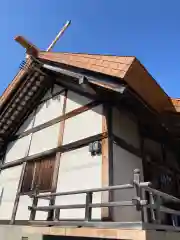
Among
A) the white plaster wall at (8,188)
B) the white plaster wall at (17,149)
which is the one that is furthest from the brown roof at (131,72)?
the white plaster wall at (8,188)

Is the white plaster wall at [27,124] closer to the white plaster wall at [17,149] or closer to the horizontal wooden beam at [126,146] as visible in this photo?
the white plaster wall at [17,149]

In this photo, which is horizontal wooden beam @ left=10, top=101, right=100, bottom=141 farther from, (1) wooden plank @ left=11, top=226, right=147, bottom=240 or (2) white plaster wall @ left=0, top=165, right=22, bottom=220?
(1) wooden plank @ left=11, top=226, right=147, bottom=240

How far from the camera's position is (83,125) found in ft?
21.6

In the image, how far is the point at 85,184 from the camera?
5582 millimetres

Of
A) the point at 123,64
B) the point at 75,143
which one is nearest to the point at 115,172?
the point at 75,143

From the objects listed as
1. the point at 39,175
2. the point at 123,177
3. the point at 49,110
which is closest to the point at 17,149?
the point at 49,110

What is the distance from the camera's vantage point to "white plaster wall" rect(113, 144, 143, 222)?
5.08 metres

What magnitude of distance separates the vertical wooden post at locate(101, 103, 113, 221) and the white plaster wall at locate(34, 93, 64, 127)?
2.26 metres

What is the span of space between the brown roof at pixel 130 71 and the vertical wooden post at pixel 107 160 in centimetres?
107

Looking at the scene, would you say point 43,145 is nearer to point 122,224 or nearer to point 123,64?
point 123,64

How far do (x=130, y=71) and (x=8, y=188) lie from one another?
6142mm

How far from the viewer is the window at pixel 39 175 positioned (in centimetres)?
674

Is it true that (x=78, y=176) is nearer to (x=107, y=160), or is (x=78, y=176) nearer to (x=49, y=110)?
(x=107, y=160)

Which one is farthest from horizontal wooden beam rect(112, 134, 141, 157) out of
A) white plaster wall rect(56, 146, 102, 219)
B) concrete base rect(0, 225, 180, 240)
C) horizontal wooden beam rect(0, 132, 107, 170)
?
concrete base rect(0, 225, 180, 240)
